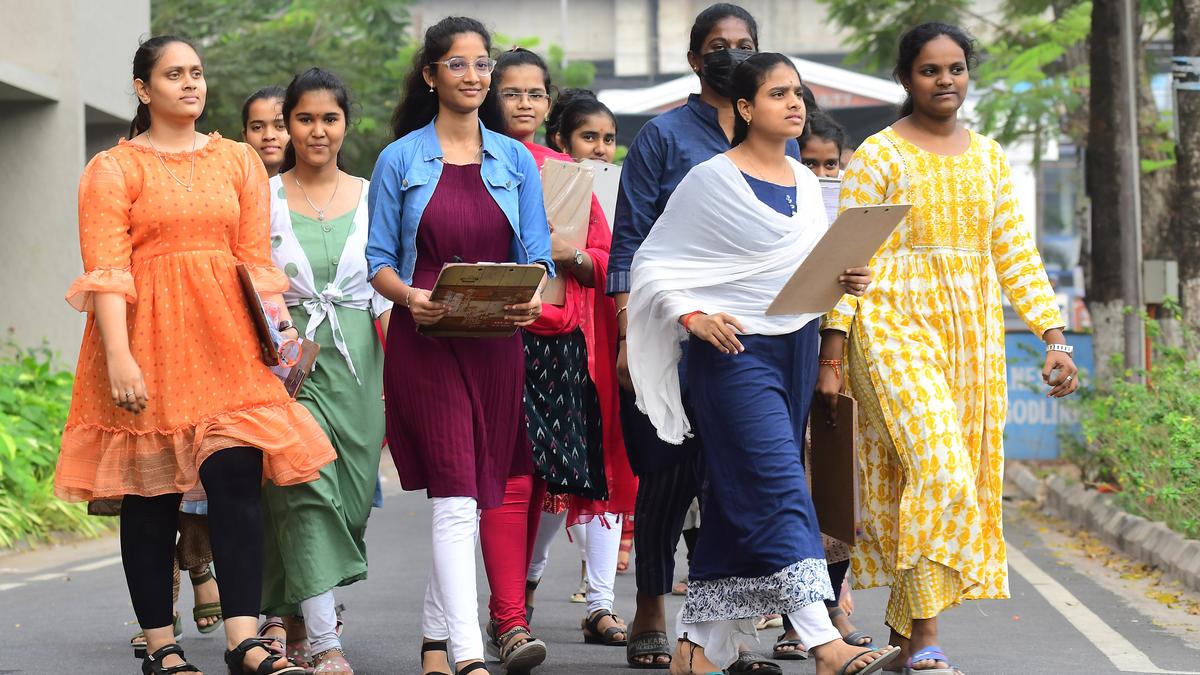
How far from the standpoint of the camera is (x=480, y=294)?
5.76 meters

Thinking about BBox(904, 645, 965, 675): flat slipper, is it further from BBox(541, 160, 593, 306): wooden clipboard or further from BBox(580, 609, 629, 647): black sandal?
BBox(541, 160, 593, 306): wooden clipboard

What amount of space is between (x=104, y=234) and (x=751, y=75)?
6.73 ft

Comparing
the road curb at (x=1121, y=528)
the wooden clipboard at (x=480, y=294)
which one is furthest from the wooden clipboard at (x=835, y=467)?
the road curb at (x=1121, y=528)

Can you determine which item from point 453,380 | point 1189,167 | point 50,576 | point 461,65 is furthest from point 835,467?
point 1189,167

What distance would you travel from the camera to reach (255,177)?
20.1 feet

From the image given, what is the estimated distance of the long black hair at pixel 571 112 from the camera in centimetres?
814

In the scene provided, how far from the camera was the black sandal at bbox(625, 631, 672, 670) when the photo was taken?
264 inches

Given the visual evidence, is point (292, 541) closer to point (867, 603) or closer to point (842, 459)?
point (842, 459)

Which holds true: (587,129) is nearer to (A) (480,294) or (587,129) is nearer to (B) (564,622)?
(B) (564,622)

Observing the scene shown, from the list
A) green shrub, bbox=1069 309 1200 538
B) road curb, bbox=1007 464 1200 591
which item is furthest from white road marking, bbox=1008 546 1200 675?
green shrub, bbox=1069 309 1200 538

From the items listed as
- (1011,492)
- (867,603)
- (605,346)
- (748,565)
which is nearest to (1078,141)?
(1011,492)

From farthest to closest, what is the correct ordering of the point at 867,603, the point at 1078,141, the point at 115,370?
the point at 1078,141 → the point at 867,603 → the point at 115,370

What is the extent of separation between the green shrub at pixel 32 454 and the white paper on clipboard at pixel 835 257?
6.22 metres

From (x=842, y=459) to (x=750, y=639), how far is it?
136 cm
